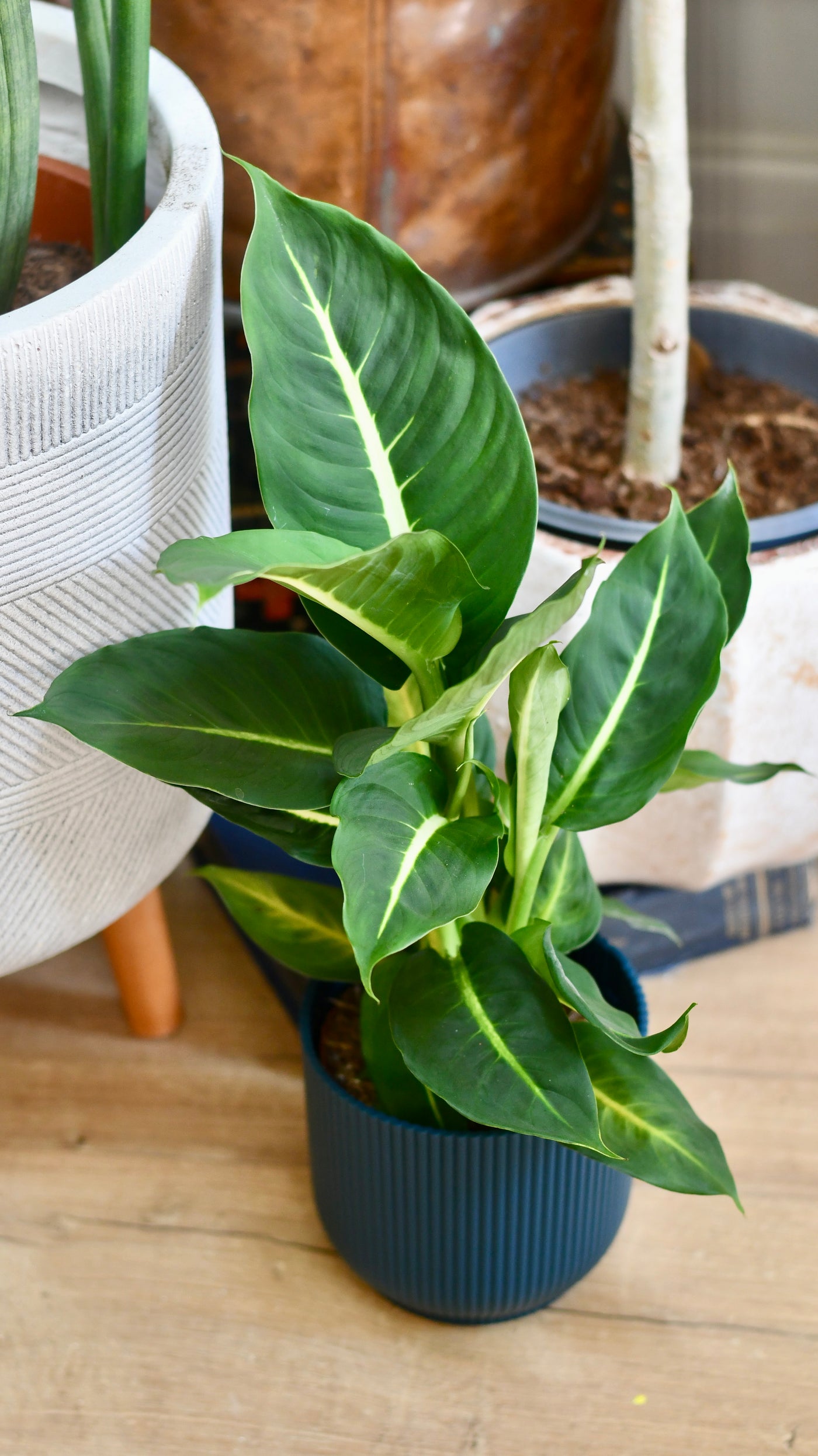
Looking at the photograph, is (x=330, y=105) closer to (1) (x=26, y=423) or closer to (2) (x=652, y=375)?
(2) (x=652, y=375)

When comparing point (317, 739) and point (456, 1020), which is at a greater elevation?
point (317, 739)

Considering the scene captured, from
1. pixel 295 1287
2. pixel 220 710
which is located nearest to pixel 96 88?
pixel 220 710

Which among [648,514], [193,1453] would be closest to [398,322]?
[648,514]

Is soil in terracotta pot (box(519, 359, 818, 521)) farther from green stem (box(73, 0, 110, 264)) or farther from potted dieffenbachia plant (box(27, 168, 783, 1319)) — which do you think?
green stem (box(73, 0, 110, 264))

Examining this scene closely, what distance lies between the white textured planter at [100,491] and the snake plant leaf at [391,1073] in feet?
0.68

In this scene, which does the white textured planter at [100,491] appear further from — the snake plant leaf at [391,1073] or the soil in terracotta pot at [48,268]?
the snake plant leaf at [391,1073]

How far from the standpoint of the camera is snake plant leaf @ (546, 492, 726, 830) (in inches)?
30.7

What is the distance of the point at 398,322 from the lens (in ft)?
2.35

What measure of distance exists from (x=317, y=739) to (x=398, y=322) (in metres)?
0.25

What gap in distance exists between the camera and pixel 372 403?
0.72 metres

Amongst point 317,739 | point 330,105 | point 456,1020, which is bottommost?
point 456,1020

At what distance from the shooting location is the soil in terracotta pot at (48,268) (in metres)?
0.93

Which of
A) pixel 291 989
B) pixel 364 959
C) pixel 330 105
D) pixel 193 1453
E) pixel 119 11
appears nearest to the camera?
pixel 364 959

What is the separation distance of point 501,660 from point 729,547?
0.26 meters
